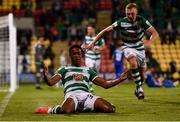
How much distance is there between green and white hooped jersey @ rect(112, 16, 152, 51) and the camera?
15766 millimetres

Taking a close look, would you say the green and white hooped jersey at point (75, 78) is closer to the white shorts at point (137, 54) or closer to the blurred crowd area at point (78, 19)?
the white shorts at point (137, 54)

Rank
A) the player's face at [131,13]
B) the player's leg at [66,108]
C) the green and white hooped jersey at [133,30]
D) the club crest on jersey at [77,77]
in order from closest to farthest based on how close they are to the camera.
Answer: the player's leg at [66,108], the club crest on jersey at [77,77], the player's face at [131,13], the green and white hooped jersey at [133,30]

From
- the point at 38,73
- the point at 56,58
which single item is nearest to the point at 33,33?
the point at 56,58

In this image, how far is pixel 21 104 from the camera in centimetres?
1516

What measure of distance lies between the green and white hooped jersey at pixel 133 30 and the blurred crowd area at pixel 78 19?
17.0 m

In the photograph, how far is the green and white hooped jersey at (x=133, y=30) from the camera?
15.8 m

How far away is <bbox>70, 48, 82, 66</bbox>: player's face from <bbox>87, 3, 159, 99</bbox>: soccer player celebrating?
3.41m

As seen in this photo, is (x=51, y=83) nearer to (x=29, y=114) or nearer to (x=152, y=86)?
(x=29, y=114)

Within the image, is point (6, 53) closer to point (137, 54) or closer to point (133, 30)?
point (137, 54)

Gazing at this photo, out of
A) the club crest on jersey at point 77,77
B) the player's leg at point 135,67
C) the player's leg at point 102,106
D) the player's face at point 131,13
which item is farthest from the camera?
the player's leg at point 135,67

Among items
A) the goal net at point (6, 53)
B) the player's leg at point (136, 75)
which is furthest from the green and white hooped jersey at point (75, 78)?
the goal net at point (6, 53)

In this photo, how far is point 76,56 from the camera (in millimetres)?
12172

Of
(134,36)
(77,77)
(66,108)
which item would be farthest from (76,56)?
(134,36)

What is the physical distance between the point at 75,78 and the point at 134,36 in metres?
4.26
